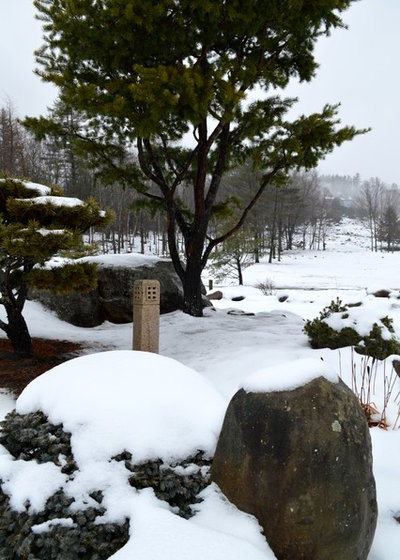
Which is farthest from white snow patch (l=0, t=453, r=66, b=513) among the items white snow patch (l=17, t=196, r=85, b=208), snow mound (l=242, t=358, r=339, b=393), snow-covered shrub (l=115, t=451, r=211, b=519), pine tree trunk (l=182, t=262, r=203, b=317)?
pine tree trunk (l=182, t=262, r=203, b=317)

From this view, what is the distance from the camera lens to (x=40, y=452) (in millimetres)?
A: 2500

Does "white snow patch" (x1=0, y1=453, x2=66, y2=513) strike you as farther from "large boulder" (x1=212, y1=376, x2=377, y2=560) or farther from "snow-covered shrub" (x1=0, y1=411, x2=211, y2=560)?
"large boulder" (x1=212, y1=376, x2=377, y2=560)

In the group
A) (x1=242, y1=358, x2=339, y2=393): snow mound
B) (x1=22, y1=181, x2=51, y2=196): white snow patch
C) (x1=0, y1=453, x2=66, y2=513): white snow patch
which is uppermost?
(x1=22, y1=181, x2=51, y2=196): white snow patch

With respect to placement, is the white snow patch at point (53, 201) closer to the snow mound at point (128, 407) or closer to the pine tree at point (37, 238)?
the pine tree at point (37, 238)

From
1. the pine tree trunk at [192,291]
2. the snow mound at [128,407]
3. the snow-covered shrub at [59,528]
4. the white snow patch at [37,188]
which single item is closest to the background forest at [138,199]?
the white snow patch at [37,188]

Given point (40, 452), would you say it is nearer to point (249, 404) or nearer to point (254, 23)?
point (249, 404)

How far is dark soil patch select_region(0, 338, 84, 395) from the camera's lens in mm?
5062

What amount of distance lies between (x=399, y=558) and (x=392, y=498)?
56cm

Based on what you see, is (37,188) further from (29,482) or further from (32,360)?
(29,482)

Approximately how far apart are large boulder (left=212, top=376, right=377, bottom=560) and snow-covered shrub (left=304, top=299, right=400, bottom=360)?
3587mm

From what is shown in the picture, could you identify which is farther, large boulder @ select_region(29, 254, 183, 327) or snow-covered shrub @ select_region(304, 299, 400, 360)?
large boulder @ select_region(29, 254, 183, 327)

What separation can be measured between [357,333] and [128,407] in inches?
167

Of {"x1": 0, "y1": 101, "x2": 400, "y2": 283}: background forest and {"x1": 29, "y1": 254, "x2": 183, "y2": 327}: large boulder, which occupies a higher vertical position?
{"x1": 0, "y1": 101, "x2": 400, "y2": 283}: background forest

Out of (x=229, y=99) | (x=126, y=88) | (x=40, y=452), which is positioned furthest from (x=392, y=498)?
(x=126, y=88)
